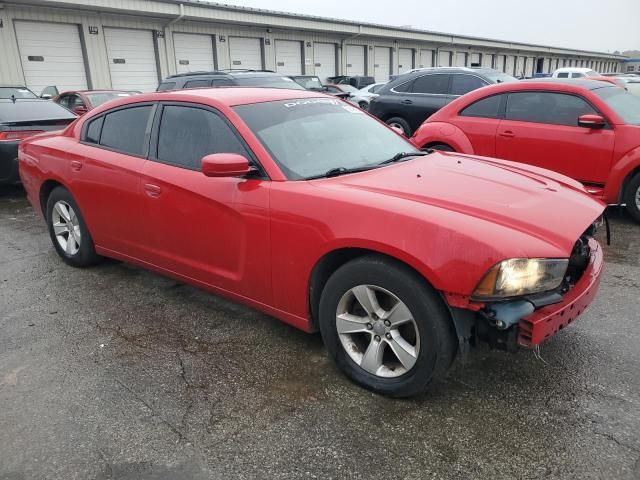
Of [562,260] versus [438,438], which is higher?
[562,260]

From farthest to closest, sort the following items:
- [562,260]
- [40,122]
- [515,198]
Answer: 1. [40,122]
2. [515,198]
3. [562,260]

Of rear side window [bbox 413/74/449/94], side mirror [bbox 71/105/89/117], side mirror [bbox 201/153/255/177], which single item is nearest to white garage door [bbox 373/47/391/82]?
rear side window [bbox 413/74/449/94]

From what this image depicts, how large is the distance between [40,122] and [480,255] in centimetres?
778

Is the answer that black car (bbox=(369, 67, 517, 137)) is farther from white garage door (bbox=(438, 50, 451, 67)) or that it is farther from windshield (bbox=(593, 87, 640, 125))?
white garage door (bbox=(438, 50, 451, 67))

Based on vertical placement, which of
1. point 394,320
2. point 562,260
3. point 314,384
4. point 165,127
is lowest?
point 314,384

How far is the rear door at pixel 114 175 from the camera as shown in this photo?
151 inches

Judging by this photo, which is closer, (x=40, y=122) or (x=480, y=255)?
(x=480, y=255)

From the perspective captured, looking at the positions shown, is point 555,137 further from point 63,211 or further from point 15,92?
point 15,92

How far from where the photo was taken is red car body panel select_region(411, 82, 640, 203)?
549cm

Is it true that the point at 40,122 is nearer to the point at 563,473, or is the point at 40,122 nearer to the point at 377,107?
the point at 377,107

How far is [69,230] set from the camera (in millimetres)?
4699

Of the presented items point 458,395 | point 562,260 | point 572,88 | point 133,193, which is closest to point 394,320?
point 458,395

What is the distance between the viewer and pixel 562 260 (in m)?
2.39

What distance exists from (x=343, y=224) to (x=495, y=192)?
89 cm
